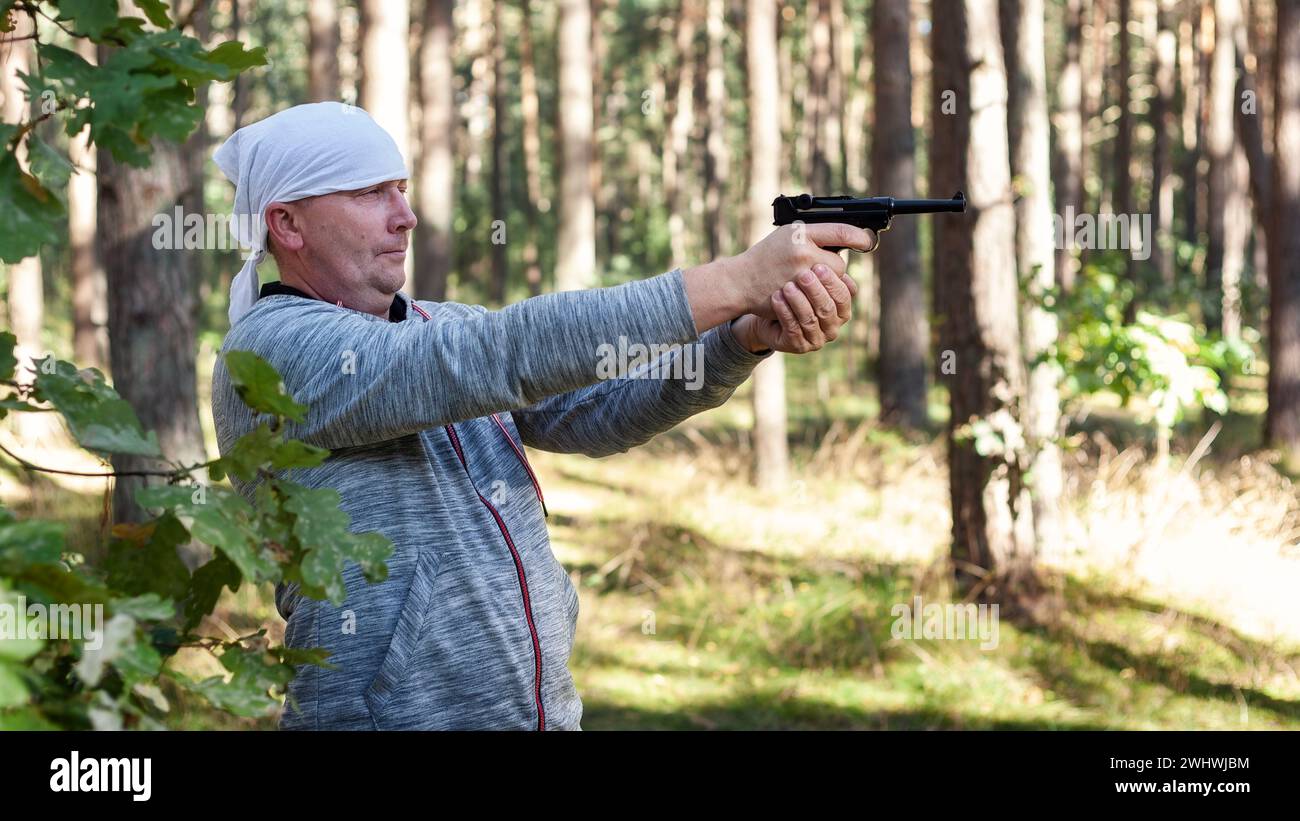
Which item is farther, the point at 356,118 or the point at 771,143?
the point at 771,143

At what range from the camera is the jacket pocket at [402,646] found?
2213 millimetres

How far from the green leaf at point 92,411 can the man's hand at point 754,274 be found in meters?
0.81

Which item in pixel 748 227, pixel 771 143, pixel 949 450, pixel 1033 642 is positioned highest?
pixel 771 143

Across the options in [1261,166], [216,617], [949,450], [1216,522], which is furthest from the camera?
[1261,166]

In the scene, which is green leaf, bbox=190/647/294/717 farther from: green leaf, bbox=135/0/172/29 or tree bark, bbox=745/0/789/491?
tree bark, bbox=745/0/789/491

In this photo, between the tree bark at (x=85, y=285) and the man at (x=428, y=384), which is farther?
the tree bark at (x=85, y=285)

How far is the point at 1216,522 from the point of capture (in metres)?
8.97

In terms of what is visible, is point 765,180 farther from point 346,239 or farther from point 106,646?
point 106,646

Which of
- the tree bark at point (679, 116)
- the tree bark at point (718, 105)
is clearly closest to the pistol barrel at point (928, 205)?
the tree bark at point (718, 105)

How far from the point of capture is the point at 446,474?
7.64ft

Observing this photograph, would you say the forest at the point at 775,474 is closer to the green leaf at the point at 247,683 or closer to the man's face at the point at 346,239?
the green leaf at the point at 247,683
